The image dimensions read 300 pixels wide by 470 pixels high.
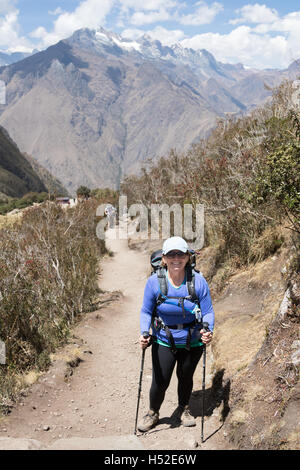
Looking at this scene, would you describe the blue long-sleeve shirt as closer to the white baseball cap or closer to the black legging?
the black legging

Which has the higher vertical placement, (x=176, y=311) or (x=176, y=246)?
(x=176, y=246)

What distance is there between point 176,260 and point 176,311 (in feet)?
1.75

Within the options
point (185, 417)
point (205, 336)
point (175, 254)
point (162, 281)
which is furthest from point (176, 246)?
point (185, 417)

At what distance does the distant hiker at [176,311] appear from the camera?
145 inches

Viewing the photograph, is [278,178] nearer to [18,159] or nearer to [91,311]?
[91,311]

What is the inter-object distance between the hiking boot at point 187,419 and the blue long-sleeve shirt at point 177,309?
3.34ft

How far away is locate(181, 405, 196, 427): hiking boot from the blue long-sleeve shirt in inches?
40.1

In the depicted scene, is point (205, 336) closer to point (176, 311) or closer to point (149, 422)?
point (176, 311)

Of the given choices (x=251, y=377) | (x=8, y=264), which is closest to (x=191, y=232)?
(x=8, y=264)

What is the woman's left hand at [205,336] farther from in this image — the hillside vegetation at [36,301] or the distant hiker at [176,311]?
the hillside vegetation at [36,301]

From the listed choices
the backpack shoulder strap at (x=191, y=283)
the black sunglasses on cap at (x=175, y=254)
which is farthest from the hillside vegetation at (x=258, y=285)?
the black sunglasses on cap at (x=175, y=254)

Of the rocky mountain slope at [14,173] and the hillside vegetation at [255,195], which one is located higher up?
the rocky mountain slope at [14,173]

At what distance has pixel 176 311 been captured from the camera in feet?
12.1

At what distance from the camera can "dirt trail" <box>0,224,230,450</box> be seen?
397 cm
